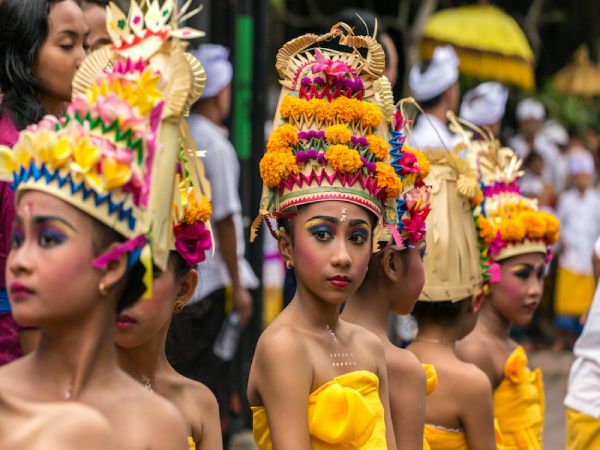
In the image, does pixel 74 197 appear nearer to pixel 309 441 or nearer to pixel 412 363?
pixel 309 441

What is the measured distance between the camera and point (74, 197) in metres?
3.11

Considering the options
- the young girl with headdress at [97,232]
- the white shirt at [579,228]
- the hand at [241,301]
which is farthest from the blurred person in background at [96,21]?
the white shirt at [579,228]

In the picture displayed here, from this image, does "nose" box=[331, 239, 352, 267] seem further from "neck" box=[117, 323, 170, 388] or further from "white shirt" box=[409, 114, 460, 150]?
"white shirt" box=[409, 114, 460, 150]

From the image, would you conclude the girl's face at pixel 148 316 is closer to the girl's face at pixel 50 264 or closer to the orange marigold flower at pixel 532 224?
the girl's face at pixel 50 264

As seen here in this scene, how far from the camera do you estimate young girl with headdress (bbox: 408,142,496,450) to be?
5473 millimetres

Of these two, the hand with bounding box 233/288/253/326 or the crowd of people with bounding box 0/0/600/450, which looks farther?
the hand with bounding box 233/288/253/326

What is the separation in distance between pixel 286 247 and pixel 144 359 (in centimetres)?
74

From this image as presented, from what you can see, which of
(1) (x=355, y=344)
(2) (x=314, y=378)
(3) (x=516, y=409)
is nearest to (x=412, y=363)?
(1) (x=355, y=344)

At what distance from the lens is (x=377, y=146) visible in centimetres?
464

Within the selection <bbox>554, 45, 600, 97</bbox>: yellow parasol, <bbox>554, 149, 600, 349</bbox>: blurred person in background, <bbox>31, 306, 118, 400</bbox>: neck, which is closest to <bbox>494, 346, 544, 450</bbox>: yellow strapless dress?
<bbox>31, 306, 118, 400</bbox>: neck

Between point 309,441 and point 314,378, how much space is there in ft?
0.69

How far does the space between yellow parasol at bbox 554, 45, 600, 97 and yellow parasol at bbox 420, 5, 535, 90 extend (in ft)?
14.7

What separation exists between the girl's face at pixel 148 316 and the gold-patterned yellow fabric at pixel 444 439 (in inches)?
69.3

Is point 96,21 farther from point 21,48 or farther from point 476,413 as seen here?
point 476,413
